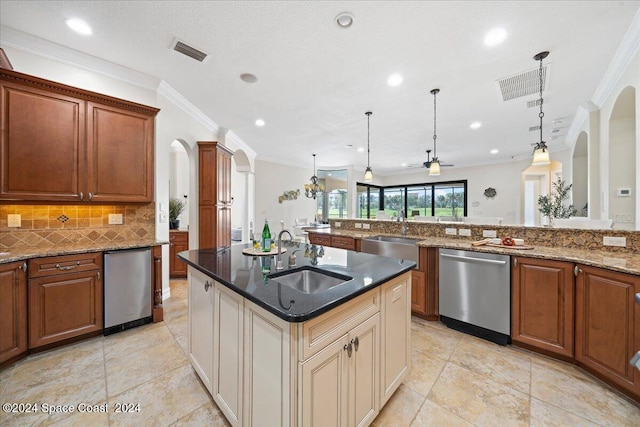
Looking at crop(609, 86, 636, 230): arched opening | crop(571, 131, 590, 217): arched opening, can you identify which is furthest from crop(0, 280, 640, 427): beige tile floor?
crop(571, 131, 590, 217): arched opening

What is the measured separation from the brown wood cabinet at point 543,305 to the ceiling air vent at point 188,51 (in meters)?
3.60

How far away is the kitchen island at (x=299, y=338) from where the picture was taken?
101cm

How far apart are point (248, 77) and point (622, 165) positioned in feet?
15.5

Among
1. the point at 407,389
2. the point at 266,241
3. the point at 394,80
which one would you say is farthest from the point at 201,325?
the point at 394,80

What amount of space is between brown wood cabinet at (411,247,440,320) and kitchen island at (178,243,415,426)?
114cm

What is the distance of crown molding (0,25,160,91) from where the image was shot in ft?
7.35

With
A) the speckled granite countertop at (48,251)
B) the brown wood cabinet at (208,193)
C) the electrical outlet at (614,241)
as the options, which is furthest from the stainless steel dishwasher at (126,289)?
the electrical outlet at (614,241)

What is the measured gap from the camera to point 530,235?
2.71m

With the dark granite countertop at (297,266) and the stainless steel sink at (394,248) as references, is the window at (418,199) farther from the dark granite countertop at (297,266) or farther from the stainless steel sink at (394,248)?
the dark granite countertop at (297,266)

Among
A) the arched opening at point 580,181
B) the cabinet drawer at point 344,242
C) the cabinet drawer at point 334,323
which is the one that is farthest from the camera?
the arched opening at point 580,181

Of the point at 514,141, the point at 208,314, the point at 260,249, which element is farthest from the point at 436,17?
the point at 514,141

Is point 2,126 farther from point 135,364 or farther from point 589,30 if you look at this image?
point 589,30

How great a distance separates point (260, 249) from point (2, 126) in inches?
94.1

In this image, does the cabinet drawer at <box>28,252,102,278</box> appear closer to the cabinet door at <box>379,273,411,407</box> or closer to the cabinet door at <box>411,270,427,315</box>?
the cabinet door at <box>379,273,411,407</box>
